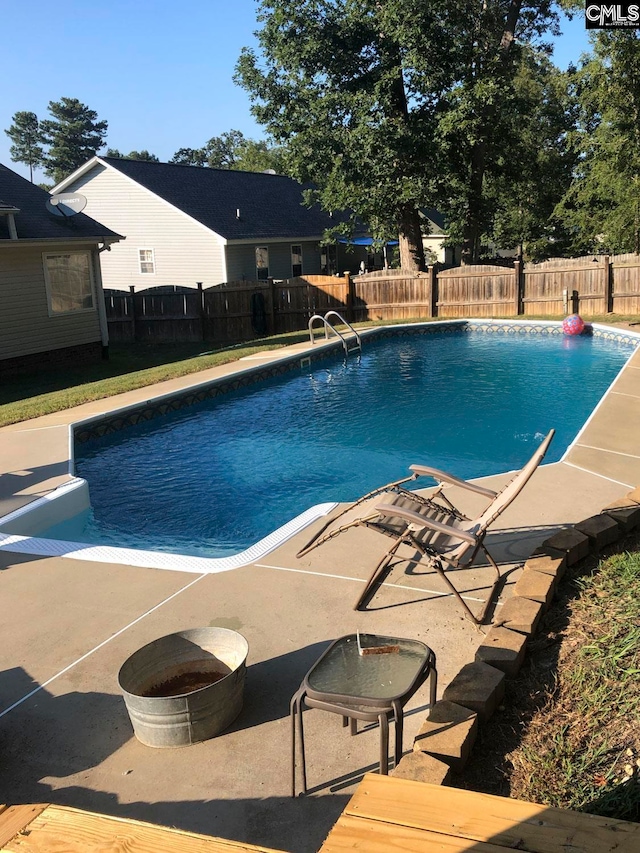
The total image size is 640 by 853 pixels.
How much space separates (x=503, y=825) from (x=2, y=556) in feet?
15.4

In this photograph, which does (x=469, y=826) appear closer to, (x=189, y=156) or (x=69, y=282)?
(x=69, y=282)

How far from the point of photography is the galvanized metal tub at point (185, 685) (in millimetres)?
3135

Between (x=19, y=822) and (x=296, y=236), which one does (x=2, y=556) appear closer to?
(x=19, y=822)

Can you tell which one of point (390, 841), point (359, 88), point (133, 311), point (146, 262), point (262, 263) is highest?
point (359, 88)

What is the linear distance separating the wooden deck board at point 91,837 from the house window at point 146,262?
25.7 m

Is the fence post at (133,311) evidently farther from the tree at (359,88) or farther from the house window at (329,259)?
the house window at (329,259)

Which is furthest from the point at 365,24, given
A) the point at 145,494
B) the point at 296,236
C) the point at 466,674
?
the point at 466,674

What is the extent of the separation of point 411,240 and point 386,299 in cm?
288

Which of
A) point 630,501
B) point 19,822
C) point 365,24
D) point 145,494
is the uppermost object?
point 365,24

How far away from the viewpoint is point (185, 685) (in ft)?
11.5

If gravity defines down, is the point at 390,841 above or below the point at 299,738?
above

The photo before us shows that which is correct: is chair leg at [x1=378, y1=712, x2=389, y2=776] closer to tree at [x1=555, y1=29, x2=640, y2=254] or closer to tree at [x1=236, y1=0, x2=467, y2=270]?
tree at [x1=236, y1=0, x2=467, y2=270]

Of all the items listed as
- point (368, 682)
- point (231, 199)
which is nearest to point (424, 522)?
point (368, 682)

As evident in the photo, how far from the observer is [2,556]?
17.9 ft
